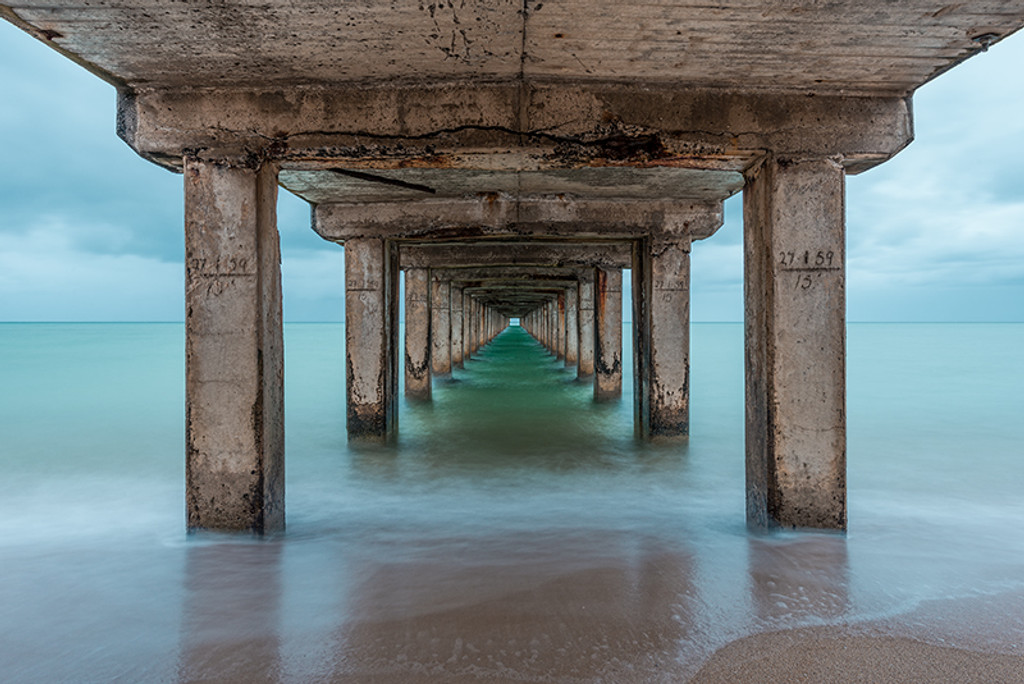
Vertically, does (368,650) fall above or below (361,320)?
below

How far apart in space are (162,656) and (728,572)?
311cm

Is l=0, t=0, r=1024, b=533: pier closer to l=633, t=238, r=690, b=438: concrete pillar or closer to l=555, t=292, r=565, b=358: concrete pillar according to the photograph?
l=633, t=238, r=690, b=438: concrete pillar

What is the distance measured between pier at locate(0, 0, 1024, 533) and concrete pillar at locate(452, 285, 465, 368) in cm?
1376

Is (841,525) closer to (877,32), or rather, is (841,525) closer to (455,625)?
(455,625)

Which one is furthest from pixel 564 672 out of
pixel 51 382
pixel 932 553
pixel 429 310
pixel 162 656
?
pixel 51 382

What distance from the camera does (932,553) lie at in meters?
4.13

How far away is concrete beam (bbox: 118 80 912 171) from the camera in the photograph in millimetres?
3965

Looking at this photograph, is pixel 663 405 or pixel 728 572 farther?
pixel 663 405

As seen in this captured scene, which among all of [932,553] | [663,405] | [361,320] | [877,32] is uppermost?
[877,32]

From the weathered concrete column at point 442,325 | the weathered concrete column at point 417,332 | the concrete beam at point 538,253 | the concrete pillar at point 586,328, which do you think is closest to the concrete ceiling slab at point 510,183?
the concrete beam at point 538,253

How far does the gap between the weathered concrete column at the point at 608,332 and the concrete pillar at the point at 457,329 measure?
688 centimetres

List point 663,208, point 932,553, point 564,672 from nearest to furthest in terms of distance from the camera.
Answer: point 564,672
point 932,553
point 663,208

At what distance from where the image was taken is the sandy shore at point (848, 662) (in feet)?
8.45

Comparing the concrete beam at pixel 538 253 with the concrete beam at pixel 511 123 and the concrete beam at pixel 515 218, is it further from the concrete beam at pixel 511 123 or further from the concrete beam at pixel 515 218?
the concrete beam at pixel 511 123
